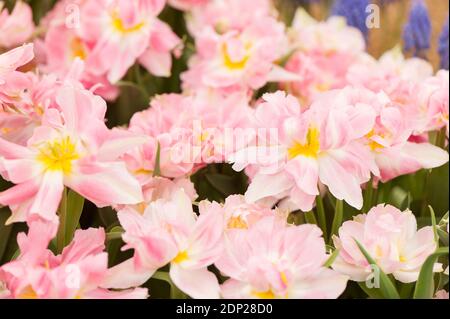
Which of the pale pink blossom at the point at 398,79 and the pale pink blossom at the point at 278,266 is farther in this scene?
the pale pink blossom at the point at 398,79

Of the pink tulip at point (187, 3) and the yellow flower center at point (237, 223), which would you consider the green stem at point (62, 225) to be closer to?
the yellow flower center at point (237, 223)

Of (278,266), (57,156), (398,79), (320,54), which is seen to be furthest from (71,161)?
(320,54)

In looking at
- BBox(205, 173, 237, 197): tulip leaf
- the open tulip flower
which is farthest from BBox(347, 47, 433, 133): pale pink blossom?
BBox(205, 173, 237, 197): tulip leaf

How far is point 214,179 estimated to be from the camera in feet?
1.78

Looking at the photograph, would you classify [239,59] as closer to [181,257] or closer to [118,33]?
[118,33]

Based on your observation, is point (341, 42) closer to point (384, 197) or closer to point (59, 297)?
point (384, 197)

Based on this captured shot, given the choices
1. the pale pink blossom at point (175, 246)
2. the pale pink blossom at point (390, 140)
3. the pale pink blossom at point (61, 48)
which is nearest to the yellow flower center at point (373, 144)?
the pale pink blossom at point (390, 140)

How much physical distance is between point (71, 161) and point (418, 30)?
1.57 ft

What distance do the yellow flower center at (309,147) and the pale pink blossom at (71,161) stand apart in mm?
81

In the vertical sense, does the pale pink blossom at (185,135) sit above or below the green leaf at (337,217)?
above

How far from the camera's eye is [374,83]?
0.59 m

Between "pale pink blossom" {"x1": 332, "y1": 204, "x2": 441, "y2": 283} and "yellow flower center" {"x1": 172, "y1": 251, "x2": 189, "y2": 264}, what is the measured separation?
→ 0.07m

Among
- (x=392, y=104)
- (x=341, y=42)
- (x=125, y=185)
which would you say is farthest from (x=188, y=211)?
(x=341, y=42)

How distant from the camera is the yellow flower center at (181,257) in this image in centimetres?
39
